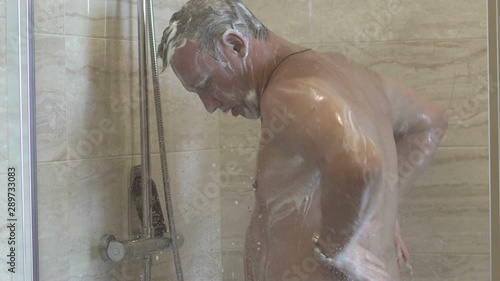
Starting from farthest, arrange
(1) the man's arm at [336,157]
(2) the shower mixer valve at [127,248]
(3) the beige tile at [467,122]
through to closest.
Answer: (2) the shower mixer valve at [127,248] → (3) the beige tile at [467,122] → (1) the man's arm at [336,157]

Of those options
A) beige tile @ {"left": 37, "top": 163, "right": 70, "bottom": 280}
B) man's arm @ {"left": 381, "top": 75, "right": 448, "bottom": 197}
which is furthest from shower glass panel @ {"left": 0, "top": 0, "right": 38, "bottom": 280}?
man's arm @ {"left": 381, "top": 75, "right": 448, "bottom": 197}

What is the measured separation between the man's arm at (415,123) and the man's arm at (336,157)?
128 mm

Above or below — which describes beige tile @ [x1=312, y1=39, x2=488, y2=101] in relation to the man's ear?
below

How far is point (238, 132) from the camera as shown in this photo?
1.06 meters

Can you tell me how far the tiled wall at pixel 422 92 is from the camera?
1.03m

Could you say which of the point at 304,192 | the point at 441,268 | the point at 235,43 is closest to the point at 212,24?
the point at 235,43

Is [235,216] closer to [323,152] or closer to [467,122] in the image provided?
[323,152]

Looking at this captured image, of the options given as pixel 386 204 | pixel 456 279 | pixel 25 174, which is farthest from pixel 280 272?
pixel 25 174

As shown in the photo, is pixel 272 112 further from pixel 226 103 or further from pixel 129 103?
pixel 129 103

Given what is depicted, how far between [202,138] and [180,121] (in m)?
0.05

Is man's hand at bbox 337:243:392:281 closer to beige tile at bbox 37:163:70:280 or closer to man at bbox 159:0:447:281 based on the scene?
man at bbox 159:0:447:281

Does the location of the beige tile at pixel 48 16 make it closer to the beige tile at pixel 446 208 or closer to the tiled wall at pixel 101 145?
the tiled wall at pixel 101 145

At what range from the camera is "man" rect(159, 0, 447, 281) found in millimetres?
901

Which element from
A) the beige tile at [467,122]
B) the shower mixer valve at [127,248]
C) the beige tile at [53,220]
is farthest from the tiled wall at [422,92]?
the beige tile at [53,220]
